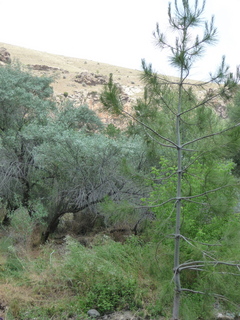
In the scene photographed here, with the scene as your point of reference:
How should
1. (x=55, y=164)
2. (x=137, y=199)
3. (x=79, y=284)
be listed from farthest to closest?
(x=55, y=164) → (x=137, y=199) → (x=79, y=284)

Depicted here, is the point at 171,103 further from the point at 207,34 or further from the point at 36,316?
the point at 36,316

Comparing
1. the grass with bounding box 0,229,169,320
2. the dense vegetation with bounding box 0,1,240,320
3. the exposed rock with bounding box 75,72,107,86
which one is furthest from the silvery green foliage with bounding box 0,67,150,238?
the exposed rock with bounding box 75,72,107,86

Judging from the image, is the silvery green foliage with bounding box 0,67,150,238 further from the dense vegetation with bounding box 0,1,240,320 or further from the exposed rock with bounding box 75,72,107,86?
the exposed rock with bounding box 75,72,107,86

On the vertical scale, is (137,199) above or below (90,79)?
below

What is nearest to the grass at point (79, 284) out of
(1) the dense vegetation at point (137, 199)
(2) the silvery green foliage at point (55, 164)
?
(1) the dense vegetation at point (137, 199)

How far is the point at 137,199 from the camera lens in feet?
27.1

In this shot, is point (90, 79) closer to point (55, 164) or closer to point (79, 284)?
point (55, 164)

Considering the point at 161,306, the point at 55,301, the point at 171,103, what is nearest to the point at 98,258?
the point at 55,301

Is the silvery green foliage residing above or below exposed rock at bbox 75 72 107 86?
below

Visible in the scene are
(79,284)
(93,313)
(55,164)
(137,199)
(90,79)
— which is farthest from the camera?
(90,79)

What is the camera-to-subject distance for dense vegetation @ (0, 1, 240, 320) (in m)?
3.83

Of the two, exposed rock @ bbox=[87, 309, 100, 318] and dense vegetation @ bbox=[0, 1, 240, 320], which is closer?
dense vegetation @ bbox=[0, 1, 240, 320]

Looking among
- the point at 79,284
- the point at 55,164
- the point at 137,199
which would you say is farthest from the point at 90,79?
the point at 79,284

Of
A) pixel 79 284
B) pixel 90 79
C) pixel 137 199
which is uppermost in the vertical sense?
pixel 90 79
